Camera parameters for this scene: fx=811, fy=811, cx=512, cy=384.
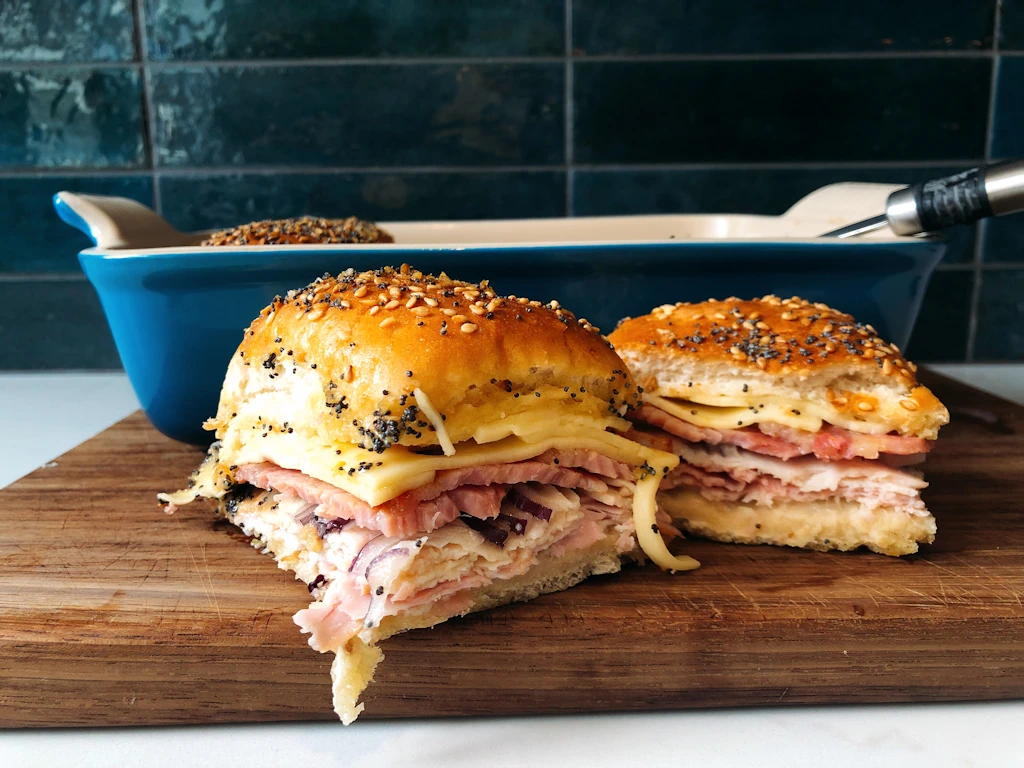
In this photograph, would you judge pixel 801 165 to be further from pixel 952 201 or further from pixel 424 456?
pixel 424 456

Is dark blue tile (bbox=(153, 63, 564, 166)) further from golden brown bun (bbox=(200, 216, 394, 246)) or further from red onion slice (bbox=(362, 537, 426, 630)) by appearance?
red onion slice (bbox=(362, 537, 426, 630))

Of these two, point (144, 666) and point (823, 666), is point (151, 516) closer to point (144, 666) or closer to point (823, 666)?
point (144, 666)

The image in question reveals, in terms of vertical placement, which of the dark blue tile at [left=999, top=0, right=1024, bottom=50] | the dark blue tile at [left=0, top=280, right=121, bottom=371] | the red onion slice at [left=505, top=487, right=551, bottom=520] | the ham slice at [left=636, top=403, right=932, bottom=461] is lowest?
the dark blue tile at [left=0, top=280, right=121, bottom=371]

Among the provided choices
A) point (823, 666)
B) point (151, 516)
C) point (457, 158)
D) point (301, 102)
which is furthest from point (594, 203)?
point (823, 666)

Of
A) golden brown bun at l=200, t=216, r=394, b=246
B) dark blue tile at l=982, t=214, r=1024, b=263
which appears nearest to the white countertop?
golden brown bun at l=200, t=216, r=394, b=246

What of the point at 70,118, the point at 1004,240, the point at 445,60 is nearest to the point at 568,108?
the point at 445,60

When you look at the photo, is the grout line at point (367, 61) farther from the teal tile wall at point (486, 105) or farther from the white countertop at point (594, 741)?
the white countertop at point (594, 741)
